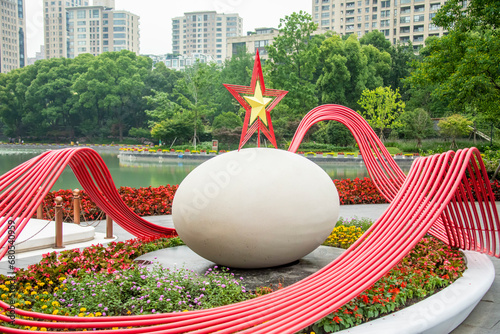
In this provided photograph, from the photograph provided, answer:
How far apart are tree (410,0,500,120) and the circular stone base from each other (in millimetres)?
9145

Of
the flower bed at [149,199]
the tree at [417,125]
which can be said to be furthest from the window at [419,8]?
the flower bed at [149,199]

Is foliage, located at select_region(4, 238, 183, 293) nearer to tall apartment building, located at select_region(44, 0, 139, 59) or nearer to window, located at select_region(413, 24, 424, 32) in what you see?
window, located at select_region(413, 24, 424, 32)

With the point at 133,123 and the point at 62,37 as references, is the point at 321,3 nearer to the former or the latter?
the point at 133,123

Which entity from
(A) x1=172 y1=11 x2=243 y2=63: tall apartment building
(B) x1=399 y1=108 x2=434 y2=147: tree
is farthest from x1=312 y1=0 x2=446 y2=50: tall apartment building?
(A) x1=172 y1=11 x2=243 y2=63: tall apartment building

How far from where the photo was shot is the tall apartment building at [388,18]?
8319 cm

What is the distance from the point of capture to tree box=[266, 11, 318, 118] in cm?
4209

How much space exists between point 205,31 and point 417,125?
12193cm

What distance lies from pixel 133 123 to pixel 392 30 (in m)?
51.8

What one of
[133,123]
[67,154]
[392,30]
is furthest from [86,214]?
[392,30]

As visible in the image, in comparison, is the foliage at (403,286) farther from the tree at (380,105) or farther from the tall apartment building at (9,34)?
the tall apartment building at (9,34)

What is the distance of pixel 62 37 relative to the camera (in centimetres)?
13962

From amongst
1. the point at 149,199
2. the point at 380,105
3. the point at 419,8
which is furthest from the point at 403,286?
the point at 419,8

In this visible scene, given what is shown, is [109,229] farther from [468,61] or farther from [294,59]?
[294,59]

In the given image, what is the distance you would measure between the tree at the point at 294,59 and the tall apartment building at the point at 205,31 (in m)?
111
